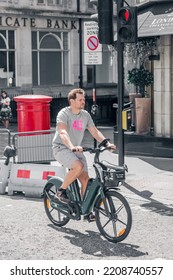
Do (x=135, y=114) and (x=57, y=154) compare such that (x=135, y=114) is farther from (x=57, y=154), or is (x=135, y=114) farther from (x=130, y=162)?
(x=57, y=154)

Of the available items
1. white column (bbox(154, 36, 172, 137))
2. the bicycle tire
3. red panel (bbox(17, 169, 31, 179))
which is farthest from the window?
the bicycle tire

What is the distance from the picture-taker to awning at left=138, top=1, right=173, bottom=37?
13.2m

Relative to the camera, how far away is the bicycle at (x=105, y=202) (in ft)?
24.4

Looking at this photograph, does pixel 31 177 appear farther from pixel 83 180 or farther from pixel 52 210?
pixel 83 180

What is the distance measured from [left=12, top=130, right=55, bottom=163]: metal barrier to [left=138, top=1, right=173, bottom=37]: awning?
3692 mm

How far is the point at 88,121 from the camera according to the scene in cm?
828

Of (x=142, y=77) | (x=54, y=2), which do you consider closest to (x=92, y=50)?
(x=142, y=77)

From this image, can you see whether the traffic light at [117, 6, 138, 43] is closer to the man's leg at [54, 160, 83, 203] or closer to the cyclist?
the cyclist

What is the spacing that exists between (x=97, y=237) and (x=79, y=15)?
1060 inches

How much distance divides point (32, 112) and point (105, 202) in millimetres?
4897

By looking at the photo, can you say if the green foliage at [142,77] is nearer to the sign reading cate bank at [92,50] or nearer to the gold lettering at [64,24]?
the sign reading cate bank at [92,50]

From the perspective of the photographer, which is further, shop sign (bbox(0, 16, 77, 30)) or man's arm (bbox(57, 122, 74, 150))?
shop sign (bbox(0, 16, 77, 30))

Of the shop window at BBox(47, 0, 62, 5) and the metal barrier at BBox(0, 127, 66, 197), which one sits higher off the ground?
the shop window at BBox(47, 0, 62, 5)
